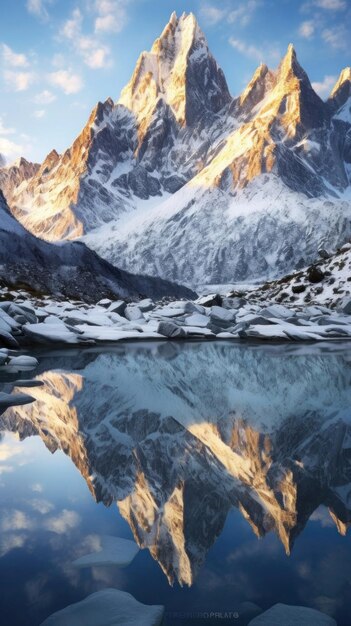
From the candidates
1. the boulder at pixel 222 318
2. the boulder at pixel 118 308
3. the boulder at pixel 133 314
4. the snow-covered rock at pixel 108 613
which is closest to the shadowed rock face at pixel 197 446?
the snow-covered rock at pixel 108 613

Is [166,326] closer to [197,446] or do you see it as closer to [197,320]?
[197,320]

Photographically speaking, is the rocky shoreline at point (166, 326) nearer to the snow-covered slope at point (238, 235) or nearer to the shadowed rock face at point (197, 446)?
the shadowed rock face at point (197, 446)

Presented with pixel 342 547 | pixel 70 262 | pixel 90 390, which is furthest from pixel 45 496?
pixel 70 262

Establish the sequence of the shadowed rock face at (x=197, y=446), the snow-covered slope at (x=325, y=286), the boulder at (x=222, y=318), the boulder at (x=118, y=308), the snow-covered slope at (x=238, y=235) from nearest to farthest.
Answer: the shadowed rock face at (x=197, y=446), the boulder at (x=222, y=318), the boulder at (x=118, y=308), the snow-covered slope at (x=325, y=286), the snow-covered slope at (x=238, y=235)

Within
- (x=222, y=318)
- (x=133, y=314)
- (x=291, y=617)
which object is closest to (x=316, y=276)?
(x=222, y=318)

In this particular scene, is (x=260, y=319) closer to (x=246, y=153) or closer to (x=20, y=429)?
(x=20, y=429)

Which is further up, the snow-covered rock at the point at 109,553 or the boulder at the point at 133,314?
the snow-covered rock at the point at 109,553

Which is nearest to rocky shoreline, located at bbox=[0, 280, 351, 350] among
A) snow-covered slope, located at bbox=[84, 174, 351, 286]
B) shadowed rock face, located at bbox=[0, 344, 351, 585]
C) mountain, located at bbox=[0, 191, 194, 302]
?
shadowed rock face, located at bbox=[0, 344, 351, 585]
